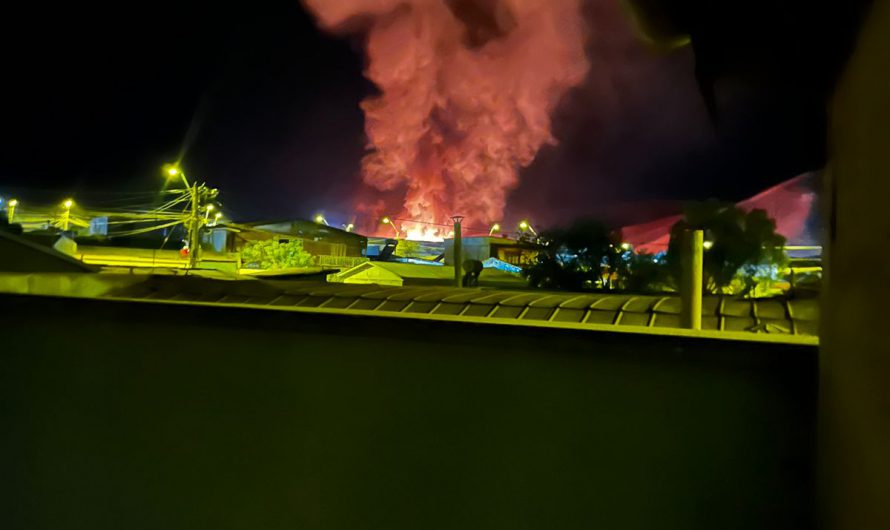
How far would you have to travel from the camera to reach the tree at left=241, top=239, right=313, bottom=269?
91.3 feet

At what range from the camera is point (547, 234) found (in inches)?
960

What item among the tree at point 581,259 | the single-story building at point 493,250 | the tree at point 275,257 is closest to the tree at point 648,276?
the tree at point 581,259

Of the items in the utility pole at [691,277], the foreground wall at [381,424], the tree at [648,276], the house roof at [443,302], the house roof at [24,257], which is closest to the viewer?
the foreground wall at [381,424]

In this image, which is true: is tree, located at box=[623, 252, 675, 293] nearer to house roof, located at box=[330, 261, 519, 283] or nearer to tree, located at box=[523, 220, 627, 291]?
tree, located at box=[523, 220, 627, 291]

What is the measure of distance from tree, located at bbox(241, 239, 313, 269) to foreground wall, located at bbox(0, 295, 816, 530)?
937 inches

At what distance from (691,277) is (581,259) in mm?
20097

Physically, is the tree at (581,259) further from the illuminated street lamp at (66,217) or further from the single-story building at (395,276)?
the illuminated street lamp at (66,217)

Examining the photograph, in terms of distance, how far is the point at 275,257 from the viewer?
91.9ft

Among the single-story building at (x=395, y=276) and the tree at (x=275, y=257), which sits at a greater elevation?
the tree at (x=275, y=257)

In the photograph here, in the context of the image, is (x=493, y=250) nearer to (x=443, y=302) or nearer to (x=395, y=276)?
(x=395, y=276)

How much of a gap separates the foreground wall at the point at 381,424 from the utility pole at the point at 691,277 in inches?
46.4

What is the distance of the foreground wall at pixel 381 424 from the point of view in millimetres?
2408

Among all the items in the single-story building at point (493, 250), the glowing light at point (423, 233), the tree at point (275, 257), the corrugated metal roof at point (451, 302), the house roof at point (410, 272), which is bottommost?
the corrugated metal roof at point (451, 302)

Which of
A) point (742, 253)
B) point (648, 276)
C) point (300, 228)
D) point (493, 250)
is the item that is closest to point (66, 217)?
point (300, 228)
